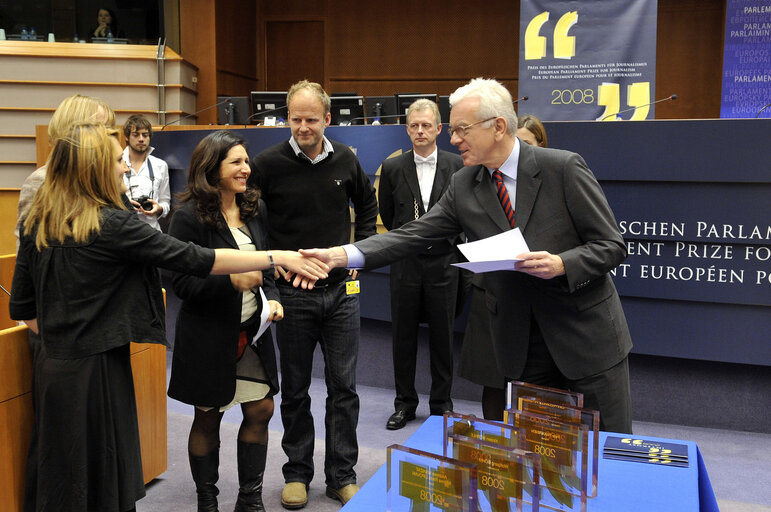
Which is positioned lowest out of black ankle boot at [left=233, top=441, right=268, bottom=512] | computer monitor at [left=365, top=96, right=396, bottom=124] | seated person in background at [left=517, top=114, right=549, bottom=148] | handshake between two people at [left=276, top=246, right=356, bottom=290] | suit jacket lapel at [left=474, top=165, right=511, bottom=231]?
black ankle boot at [left=233, top=441, right=268, bottom=512]

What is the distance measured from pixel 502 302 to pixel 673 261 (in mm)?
2046

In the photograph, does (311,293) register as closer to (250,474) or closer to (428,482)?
(250,474)

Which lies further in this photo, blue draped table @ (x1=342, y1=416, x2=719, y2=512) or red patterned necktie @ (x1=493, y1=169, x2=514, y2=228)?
red patterned necktie @ (x1=493, y1=169, x2=514, y2=228)

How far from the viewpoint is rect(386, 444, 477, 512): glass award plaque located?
1195 mm

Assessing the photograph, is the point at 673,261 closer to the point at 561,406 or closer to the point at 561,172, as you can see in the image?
the point at 561,172

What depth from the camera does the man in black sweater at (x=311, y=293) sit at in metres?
2.94

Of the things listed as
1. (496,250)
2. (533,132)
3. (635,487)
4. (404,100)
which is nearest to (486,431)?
(635,487)

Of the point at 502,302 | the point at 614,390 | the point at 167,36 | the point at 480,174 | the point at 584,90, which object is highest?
the point at 167,36

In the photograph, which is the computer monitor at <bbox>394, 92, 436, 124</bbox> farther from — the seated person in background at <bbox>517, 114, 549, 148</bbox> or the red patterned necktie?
the red patterned necktie

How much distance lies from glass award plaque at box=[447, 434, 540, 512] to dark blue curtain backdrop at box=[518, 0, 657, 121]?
3.36m

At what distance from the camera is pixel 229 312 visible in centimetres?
256

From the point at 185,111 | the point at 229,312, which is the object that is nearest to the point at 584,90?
the point at 229,312

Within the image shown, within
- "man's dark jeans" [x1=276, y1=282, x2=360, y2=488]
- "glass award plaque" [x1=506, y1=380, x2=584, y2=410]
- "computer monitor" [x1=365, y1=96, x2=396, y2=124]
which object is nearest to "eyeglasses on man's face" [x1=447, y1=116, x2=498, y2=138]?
"glass award plaque" [x1=506, y1=380, x2=584, y2=410]

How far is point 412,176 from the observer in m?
3.98
